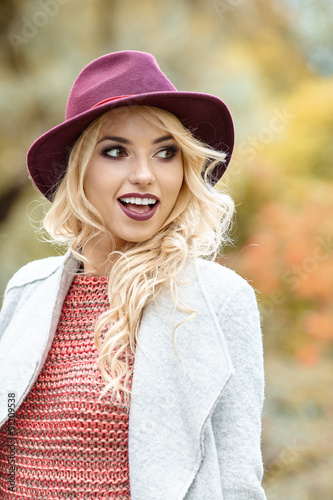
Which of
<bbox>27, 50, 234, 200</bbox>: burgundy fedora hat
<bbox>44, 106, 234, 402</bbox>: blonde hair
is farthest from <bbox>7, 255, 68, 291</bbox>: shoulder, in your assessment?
<bbox>27, 50, 234, 200</bbox>: burgundy fedora hat

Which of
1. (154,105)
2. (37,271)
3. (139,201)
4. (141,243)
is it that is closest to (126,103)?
(154,105)

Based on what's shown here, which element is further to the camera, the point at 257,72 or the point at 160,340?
the point at 257,72

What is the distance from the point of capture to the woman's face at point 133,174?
1.67 m

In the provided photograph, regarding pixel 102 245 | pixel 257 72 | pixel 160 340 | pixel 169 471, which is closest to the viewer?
pixel 169 471

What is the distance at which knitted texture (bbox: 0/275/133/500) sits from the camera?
1.59 metres

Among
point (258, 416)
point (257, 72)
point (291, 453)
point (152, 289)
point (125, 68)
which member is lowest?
point (291, 453)

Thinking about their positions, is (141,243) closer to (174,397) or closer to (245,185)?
(174,397)

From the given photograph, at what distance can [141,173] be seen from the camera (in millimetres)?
1653

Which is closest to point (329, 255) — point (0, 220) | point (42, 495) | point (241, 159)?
point (241, 159)

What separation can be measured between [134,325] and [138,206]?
0.33 meters

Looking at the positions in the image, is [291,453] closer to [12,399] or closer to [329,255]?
[329,255]

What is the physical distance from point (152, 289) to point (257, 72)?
19.2ft

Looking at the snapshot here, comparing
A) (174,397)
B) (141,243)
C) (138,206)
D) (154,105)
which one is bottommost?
(174,397)

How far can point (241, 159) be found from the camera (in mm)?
5547
